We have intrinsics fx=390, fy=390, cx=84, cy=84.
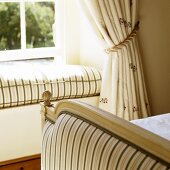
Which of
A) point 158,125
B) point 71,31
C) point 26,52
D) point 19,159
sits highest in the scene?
point 71,31

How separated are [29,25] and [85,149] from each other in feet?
6.17

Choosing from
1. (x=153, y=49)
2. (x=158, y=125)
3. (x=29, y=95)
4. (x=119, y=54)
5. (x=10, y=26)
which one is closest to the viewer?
(x=158, y=125)

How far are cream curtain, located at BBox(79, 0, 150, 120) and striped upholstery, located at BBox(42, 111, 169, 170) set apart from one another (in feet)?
3.51

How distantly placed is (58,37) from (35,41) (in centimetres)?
19

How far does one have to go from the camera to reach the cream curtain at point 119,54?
2725 mm

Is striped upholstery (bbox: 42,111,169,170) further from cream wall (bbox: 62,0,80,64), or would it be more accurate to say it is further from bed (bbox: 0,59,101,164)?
cream wall (bbox: 62,0,80,64)

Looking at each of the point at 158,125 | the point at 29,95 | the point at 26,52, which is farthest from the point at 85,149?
the point at 26,52

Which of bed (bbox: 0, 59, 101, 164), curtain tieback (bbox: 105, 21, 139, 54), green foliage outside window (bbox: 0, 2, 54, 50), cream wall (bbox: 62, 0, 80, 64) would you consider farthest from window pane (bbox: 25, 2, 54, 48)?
curtain tieback (bbox: 105, 21, 139, 54)

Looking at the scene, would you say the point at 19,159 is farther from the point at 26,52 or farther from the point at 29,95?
the point at 26,52

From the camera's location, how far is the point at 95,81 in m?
2.85

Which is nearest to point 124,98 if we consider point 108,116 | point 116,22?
point 116,22

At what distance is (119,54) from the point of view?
2.79 meters

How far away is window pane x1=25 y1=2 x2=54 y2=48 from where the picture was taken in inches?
121

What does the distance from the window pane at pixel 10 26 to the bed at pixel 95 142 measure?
131 centimetres
